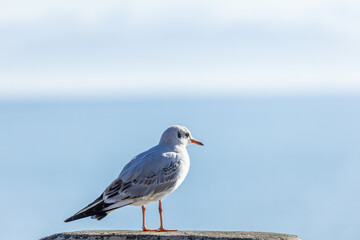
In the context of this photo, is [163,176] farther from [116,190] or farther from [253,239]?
[253,239]

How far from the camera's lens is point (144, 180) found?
7938mm

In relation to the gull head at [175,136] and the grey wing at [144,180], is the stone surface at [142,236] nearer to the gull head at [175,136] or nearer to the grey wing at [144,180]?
the grey wing at [144,180]

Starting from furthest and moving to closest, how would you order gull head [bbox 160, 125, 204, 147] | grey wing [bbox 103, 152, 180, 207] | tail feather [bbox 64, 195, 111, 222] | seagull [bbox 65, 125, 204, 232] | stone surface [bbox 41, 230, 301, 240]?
gull head [bbox 160, 125, 204, 147] < grey wing [bbox 103, 152, 180, 207] < seagull [bbox 65, 125, 204, 232] < tail feather [bbox 64, 195, 111, 222] < stone surface [bbox 41, 230, 301, 240]

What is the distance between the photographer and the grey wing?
7734 millimetres

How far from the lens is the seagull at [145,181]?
7562 millimetres

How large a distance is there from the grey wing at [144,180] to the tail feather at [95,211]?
0.34 ft

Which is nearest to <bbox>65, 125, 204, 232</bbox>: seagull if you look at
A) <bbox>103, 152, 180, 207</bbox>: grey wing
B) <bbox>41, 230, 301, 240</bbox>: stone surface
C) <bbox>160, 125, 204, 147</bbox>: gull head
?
<bbox>103, 152, 180, 207</bbox>: grey wing

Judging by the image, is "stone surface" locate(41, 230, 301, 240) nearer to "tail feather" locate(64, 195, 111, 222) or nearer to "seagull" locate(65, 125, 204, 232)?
"tail feather" locate(64, 195, 111, 222)

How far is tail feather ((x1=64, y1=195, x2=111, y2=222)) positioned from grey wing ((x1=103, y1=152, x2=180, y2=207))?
10 centimetres

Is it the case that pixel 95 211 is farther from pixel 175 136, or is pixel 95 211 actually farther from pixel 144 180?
pixel 175 136

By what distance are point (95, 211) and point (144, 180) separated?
1.00m

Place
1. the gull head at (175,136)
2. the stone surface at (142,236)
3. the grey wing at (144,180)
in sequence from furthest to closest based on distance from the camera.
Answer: the gull head at (175,136) < the grey wing at (144,180) < the stone surface at (142,236)

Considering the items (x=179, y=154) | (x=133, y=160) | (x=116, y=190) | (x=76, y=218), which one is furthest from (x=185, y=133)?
(x=76, y=218)

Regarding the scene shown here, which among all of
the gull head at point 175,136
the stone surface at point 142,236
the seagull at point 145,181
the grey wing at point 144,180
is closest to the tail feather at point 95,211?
the seagull at point 145,181
